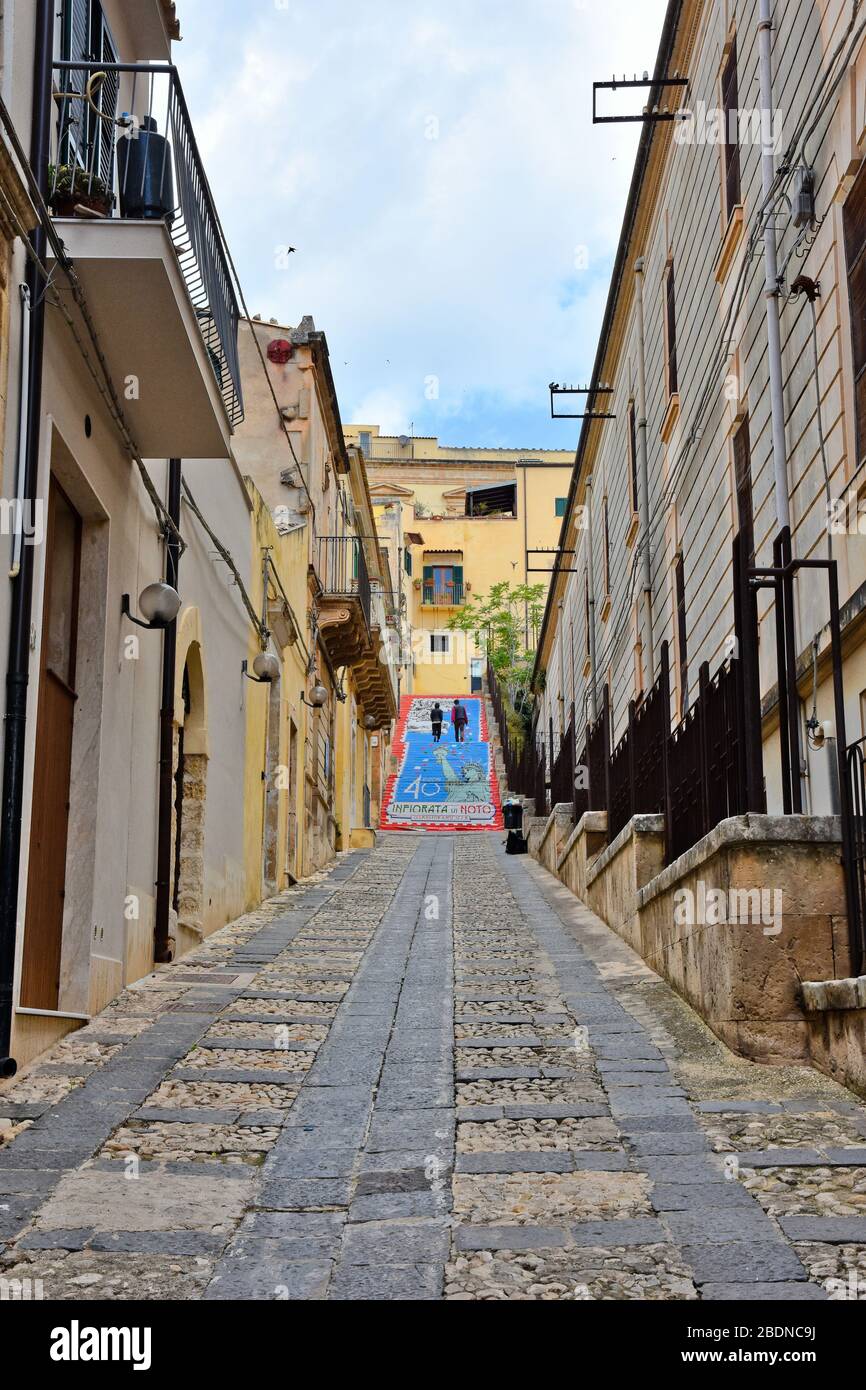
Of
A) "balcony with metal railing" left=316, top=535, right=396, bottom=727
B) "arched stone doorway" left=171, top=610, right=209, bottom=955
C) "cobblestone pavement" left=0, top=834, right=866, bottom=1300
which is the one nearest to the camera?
"cobblestone pavement" left=0, top=834, right=866, bottom=1300

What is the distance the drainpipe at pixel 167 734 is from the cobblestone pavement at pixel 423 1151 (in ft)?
2.91

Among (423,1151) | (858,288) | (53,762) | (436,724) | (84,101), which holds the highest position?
(436,724)

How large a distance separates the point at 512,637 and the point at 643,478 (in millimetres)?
33117

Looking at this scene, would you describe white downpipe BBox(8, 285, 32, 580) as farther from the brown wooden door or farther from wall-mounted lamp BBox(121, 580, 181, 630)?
wall-mounted lamp BBox(121, 580, 181, 630)

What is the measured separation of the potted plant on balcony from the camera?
7.45m

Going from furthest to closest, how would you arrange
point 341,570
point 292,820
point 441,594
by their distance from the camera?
point 441,594 < point 341,570 < point 292,820

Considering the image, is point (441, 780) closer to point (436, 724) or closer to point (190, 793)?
point (436, 724)

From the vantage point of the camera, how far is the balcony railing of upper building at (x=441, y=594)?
66.2 meters

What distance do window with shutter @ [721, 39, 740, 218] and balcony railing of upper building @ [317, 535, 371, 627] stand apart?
1036 cm

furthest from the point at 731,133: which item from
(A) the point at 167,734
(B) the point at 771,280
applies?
(A) the point at 167,734

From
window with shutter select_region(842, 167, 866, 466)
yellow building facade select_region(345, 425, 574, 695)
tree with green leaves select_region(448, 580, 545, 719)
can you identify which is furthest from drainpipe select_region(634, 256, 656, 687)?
yellow building facade select_region(345, 425, 574, 695)

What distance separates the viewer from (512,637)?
168ft

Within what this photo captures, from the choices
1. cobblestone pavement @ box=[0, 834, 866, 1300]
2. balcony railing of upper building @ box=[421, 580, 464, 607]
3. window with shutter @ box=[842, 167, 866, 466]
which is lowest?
cobblestone pavement @ box=[0, 834, 866, 1300]
